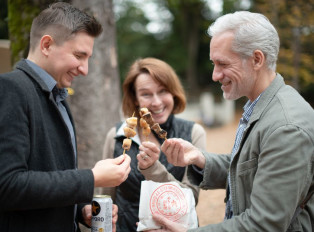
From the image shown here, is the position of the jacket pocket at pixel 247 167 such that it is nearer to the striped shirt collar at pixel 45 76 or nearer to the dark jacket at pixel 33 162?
the dark jacket at pixel 33 162

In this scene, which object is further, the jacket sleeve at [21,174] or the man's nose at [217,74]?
the man's nose at [217,74]

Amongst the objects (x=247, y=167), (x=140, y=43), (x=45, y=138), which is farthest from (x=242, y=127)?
(x=140, y=43)

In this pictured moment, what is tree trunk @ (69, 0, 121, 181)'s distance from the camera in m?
4.30

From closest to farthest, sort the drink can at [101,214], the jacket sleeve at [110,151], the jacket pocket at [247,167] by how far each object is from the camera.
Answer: the jacket pocket at [247,167] < the drink can at [101,214] < the jacket sleeve at [110,151]

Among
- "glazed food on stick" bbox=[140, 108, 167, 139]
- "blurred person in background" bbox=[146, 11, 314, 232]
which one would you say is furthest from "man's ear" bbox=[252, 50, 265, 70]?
"glazed food on stick" bbox=[140, 108, 167, 139]

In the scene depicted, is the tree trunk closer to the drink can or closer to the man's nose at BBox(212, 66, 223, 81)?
the drink can

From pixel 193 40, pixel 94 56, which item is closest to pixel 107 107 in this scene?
pixel 94 56

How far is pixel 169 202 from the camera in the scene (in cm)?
235

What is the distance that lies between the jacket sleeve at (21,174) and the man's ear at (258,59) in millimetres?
1281

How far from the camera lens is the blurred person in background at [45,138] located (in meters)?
1.72

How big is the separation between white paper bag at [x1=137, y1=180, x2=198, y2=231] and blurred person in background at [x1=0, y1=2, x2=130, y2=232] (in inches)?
14.7

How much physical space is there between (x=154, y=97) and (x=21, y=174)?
1746 millimetres

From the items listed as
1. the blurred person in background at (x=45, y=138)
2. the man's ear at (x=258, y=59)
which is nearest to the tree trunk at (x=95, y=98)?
the blurred person in background at (x=45, y=138)

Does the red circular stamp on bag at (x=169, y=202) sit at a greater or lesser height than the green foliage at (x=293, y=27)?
lesser
